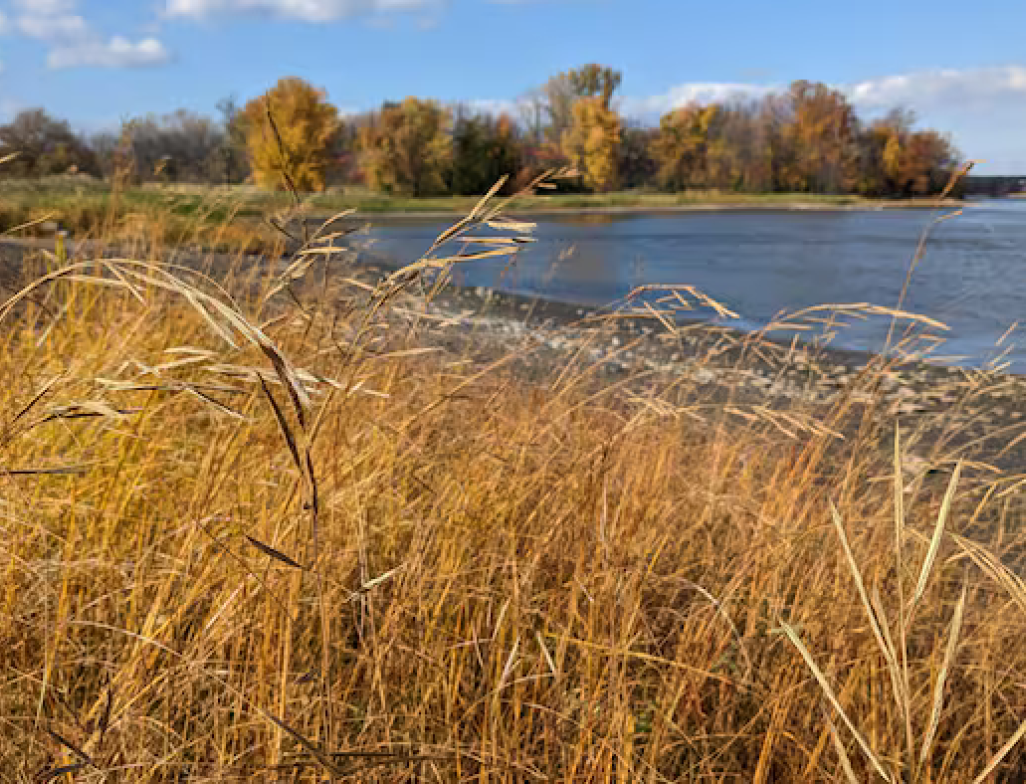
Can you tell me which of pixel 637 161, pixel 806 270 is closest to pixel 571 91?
pixel 637 161

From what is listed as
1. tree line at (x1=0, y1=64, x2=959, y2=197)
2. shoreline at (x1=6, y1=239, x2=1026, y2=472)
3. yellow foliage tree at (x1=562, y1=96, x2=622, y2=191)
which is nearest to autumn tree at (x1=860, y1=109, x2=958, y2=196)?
tree line at (x1=0, y1=64, x2=959, y2=197)

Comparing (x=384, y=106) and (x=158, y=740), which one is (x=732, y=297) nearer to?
(x=158, y=740)

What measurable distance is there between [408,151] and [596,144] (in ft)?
58.4

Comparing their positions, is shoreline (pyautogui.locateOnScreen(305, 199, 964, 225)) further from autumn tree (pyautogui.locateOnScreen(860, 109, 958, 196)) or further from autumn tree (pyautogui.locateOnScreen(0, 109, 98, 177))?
autumn tree (pyautogui.locateOnScreen(0, 109, 98, 177))

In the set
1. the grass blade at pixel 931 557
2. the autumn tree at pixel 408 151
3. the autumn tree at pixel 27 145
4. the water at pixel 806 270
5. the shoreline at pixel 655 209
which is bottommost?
the water at pixel 806 270

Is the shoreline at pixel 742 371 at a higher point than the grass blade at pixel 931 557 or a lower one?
lower

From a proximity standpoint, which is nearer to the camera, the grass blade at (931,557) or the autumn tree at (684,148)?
the grass blade at (931,557)

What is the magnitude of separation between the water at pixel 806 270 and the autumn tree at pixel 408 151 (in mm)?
26988

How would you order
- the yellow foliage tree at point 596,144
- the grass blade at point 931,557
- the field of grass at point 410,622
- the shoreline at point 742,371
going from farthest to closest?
1. the yellow foliage tree at point 596,144
2. the shoreline at point 742,371
3. the field of grass at point 410,622
4. the grass blade at point 931,557

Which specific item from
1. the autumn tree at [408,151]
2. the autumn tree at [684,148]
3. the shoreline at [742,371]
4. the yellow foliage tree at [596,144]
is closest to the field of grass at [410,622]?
the shoreline at [742,371]

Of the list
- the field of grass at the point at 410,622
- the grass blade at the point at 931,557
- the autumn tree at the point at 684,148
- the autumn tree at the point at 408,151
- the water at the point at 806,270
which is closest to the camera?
the grass blade at the point at 931,557

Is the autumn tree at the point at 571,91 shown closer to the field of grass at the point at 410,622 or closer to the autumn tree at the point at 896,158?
the autumn tree at the point at 896,158

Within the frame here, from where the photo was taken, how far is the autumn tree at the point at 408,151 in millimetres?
62406

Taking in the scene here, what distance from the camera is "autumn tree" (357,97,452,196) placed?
2457 inches
